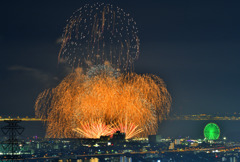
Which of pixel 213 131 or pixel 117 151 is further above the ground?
pixel 213 131

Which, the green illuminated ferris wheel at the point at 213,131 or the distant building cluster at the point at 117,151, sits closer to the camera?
the distant building cluster at the point at 117,151

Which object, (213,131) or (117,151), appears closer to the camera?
(117,151)

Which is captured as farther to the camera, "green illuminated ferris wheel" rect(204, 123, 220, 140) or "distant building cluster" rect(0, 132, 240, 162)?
"green illuminated ferris wheel" rect(204, 123, 220, 140)

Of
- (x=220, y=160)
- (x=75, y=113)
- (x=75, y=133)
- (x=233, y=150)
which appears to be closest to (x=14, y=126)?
(x=75, y=113)

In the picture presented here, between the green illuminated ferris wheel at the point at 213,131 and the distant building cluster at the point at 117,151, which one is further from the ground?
the green illuminated ferris wheel at the point at 213,131

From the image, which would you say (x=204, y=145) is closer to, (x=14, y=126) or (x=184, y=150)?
(x=184, y=150)

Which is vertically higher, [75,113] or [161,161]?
[75,113]

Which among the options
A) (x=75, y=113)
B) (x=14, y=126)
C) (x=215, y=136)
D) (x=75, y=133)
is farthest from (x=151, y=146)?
(x=14, y=126)

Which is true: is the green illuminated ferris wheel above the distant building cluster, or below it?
above

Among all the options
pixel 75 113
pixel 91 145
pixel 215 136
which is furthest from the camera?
pixel 215 136

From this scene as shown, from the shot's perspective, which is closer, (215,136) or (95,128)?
(95,128)

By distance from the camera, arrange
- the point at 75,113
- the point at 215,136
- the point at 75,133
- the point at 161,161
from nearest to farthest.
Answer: the point at 75,113 → the point at 75,133 → the point at 161,161 → the point at 215,136
